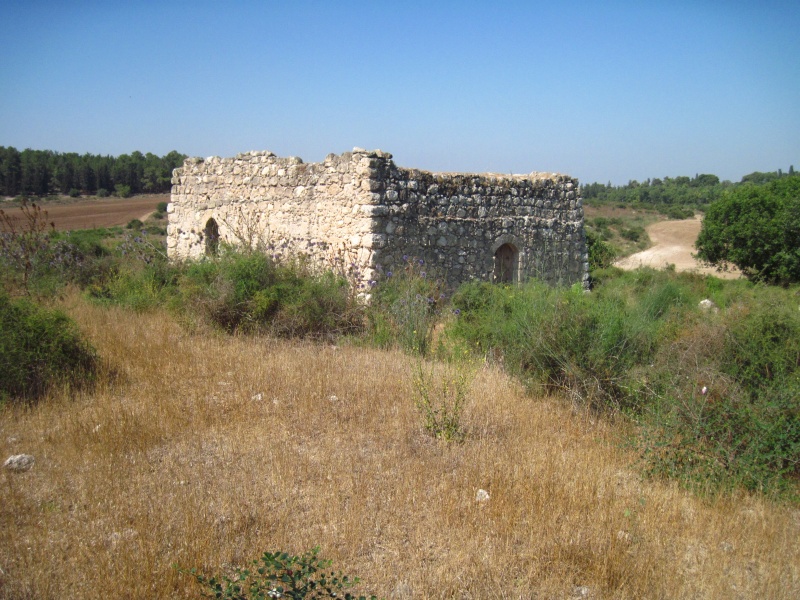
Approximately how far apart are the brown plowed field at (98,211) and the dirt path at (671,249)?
23.9 m

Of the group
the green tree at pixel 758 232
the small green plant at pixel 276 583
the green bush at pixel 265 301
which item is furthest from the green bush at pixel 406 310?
the green tree at pixel 758 232

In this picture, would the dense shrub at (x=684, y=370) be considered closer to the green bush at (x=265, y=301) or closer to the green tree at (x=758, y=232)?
the green bush at (x=265, y=301)

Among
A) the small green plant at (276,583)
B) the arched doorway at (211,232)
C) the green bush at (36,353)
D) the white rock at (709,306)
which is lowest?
the small green plant at (276,583)

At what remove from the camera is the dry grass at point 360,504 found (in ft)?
10.9

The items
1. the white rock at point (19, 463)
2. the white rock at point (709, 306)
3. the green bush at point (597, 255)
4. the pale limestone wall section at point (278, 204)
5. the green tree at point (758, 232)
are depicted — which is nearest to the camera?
the white rock at point (19, 463)

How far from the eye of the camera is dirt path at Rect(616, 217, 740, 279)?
23.8 meters


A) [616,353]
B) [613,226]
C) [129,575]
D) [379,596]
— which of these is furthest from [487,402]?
[613,226]

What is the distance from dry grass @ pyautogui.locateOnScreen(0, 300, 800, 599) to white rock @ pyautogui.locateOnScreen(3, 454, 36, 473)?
0.34ft

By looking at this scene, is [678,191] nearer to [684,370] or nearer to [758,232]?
[758,232]

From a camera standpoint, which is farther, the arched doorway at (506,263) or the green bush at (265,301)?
the arched doorway at (506,263)

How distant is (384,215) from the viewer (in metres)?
9.52

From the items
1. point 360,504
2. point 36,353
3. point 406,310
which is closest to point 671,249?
point 406,310

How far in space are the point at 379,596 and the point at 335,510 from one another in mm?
824

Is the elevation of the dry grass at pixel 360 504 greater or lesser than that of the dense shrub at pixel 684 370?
lesser
